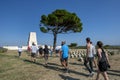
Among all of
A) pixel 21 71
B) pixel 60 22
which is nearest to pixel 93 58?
pixel 21 71

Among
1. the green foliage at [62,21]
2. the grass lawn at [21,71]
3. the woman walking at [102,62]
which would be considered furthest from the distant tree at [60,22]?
the woman walking at [102,62]

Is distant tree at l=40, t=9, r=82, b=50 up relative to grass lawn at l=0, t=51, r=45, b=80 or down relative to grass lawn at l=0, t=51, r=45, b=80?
up

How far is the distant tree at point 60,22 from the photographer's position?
141 feet

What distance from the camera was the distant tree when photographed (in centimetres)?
4291

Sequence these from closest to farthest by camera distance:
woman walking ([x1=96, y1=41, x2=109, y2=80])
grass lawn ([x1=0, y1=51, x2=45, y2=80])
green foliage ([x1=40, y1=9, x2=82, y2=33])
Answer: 1. woman walking ([x1=96, y1=41, x2=109, y2=80])
2. grass lawn ([x1=0, y1=51, x2=45, y2=80])
3. green foliage ([x1=40, y1=9, x2=82, y2=33])

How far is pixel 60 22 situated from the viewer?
42.9m

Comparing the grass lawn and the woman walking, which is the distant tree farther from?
the woman walking

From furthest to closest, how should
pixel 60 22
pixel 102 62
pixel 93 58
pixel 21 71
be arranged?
pixel 60 22
pixel 21 71
pixel 93 58
pixel 102 62

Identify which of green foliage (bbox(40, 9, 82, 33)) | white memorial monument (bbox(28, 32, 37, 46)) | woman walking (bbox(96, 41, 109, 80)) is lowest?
woman walking (bbox(96, 41, 109, 80))

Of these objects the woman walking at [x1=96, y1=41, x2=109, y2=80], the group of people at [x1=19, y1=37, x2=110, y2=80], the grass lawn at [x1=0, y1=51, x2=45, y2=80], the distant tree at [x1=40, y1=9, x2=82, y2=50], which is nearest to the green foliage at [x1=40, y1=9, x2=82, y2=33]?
the distant tree at [x1=40, y1=9, x2=82, y2=50]

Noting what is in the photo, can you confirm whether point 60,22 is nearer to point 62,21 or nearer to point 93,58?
point 62,21

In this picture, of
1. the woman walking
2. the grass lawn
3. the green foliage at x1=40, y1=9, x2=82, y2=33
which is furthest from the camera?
the green foliage at x1=40, y1=9, x2=82, y2=33

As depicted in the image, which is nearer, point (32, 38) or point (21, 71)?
point (21, 71)

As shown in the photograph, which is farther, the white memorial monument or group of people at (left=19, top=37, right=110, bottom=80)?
the white memorial monument
